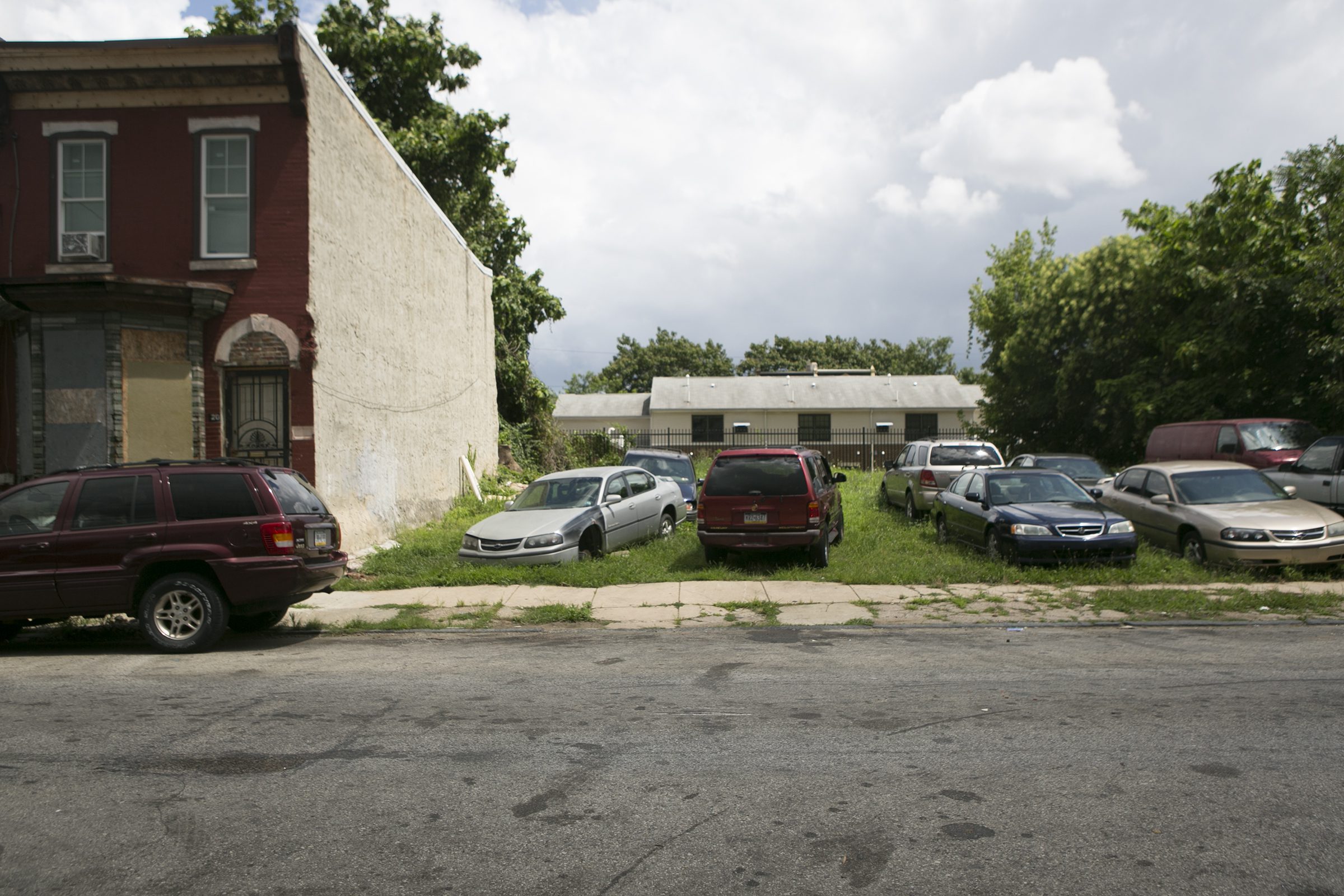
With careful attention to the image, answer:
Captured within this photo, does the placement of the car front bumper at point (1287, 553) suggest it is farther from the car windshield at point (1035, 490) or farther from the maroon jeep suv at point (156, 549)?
the maroon jeep suv at point (156, 549)

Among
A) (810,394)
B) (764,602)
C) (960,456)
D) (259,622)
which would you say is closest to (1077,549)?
(764,602)

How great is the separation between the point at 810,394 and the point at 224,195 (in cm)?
3370

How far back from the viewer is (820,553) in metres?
13.0

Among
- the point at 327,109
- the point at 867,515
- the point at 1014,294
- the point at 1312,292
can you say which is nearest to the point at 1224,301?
the point at 1312,292

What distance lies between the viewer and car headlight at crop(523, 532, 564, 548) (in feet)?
42.5

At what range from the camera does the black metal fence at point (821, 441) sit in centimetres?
3934

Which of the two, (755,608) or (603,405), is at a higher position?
(603,405)

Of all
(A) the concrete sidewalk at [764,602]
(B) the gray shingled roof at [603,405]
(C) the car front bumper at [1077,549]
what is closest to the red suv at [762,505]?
(A) the concrete sidewalk at [764,602]

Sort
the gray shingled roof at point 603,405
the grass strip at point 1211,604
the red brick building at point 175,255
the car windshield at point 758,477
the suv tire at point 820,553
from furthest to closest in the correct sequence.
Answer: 1. the gray shingled roof at point 603,405
2. the red brick building at point 175,255
3. the suv tire at point 820,553
4. the car windshield at point 758,477
5. the grass strip at point 1211,604

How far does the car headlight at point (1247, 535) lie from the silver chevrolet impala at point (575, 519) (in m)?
8.50

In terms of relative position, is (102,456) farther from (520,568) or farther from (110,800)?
(110,800)

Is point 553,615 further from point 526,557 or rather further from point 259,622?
point 259,622

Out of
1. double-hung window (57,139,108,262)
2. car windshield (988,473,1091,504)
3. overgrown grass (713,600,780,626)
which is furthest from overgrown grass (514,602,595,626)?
double-hung window (57,139,108,262)

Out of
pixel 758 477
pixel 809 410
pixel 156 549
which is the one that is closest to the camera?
pixel 156 549
